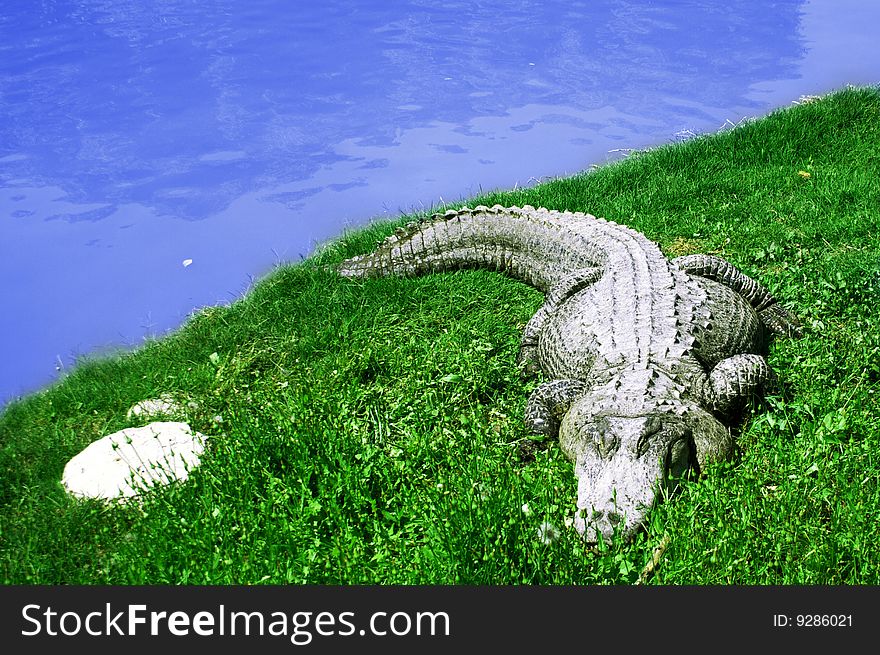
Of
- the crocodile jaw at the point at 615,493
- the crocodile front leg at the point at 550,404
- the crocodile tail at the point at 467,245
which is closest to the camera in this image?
the crocodile jaw at the point at 615,493

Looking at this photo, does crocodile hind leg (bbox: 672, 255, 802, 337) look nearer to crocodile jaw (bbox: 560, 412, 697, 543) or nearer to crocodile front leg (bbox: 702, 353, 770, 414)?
crocodile front leg (bbox: 702, 353, 770, 414)

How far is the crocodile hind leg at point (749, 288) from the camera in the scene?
233 inches

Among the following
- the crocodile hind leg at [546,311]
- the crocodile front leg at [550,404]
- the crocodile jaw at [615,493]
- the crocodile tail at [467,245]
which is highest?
the crocodile tail at [467,245]

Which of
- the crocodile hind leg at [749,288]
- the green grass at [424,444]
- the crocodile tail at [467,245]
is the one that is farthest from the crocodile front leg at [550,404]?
the crocodile tail at [467,245]

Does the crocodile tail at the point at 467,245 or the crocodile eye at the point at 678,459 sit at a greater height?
the crocodile tail at the point at 467,245

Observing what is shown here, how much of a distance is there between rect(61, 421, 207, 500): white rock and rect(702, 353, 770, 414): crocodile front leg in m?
2.94

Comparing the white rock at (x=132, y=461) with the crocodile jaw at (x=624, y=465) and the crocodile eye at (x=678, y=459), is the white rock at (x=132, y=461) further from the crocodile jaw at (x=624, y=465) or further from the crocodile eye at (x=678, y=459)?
the crocodile eye at (x=678, y=459)

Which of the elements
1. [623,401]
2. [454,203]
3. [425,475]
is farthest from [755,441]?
[454,203]

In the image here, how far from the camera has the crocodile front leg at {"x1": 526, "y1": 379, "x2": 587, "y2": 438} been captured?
4.90 m

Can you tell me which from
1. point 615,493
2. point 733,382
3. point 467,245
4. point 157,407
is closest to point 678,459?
point 615,493

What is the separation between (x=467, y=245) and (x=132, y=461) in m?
3.57

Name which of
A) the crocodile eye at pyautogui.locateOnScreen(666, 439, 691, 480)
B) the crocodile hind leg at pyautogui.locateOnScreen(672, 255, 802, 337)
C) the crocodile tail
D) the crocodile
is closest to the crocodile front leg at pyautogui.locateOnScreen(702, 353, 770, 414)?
the crocodile

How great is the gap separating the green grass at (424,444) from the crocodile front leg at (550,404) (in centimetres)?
16

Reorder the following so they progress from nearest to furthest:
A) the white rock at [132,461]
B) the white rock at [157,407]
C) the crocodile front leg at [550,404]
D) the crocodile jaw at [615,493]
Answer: the crocodile jaw at [615,493] → the white rock at [132,461] → the crocodile front leg at [550,404] → the white rock at [157,407]
